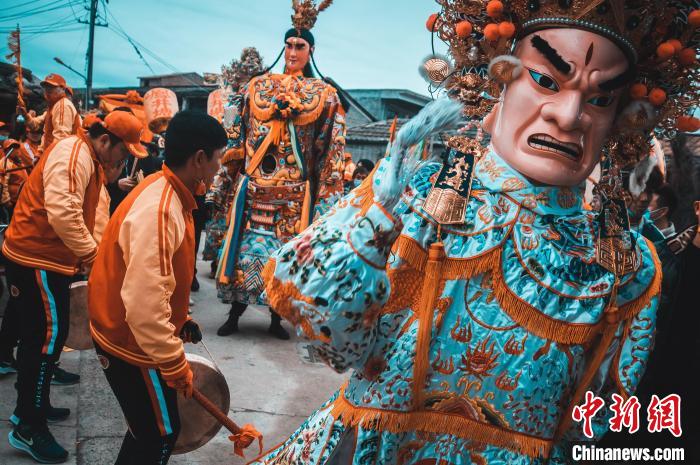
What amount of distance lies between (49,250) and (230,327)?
244 cm

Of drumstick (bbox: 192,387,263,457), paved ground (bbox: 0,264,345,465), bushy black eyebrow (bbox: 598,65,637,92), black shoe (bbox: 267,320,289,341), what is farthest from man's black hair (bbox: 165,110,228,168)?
black shoe (bbox: 267,320,289,341)

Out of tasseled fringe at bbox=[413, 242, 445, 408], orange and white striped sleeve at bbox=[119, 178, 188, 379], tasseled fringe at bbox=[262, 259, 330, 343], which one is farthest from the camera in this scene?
orange and white striped sleeve at bbox=[119, 178, 188, 379]

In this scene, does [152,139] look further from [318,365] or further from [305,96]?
[318,365]

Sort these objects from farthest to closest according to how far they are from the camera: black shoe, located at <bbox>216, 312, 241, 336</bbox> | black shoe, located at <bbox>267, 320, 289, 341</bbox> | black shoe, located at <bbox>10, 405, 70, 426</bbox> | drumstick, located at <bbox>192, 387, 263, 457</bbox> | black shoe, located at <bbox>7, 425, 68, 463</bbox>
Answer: black shoe, located at <bbox>267, 320, 289, 341</bbox>, black shoe, located at <bbox>216, 312, 241, 336</bbox>, black shoe, located at <bbox>10, 405, 70, 426</bbox>, black shoe, located at <bbox>7, 425, 68, 463</bbox>, drumstick, located at <bbox>192, 387, 263, 457</bbox>

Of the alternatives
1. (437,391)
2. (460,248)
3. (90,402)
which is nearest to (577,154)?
(460,248)

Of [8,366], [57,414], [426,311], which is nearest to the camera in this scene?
[426,311]

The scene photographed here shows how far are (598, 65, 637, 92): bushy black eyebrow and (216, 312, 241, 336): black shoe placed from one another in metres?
4.20

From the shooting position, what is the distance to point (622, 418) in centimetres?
185

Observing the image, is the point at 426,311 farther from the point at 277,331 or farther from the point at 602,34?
the point at 277,331

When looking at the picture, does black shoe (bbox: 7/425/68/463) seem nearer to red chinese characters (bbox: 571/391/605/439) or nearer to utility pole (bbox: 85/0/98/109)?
red chinese characters (bbox: 571/391/605/439)

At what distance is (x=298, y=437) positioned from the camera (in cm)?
186

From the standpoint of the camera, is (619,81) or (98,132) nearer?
(619,81)

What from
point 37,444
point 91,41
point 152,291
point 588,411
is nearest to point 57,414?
point 37,444

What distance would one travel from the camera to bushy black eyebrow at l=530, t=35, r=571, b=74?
180 cm
